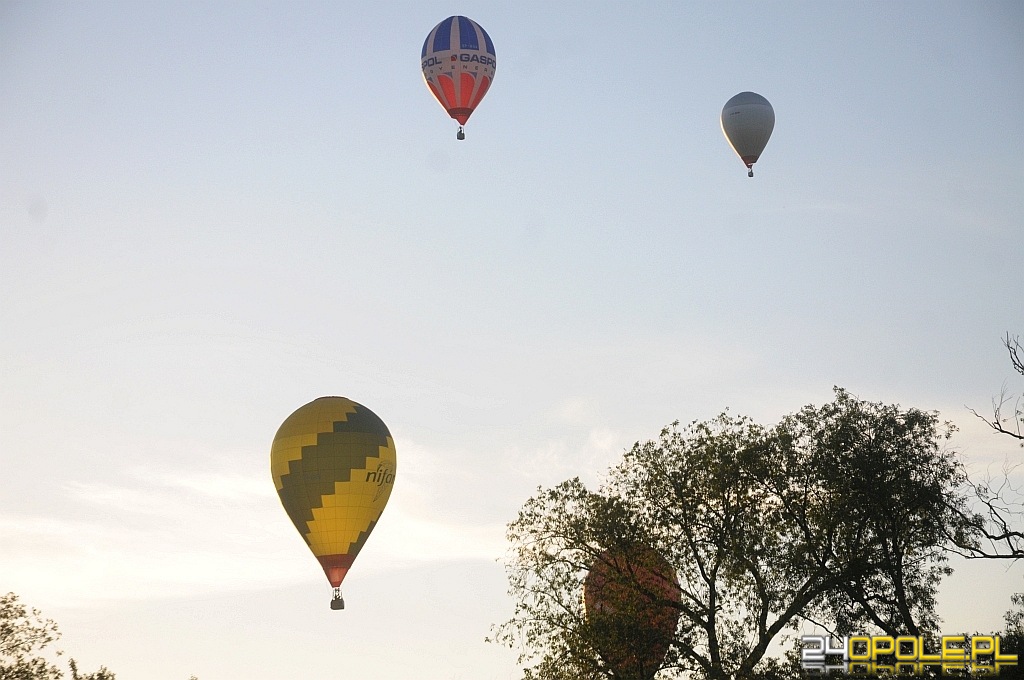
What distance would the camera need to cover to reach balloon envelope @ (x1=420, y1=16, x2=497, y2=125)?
88.0 m

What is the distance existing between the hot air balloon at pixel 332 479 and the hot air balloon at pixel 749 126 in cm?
2247

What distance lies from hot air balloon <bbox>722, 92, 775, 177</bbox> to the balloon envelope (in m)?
12.1

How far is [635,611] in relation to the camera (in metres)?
67.4

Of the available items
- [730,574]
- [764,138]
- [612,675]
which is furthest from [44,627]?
[764,138]

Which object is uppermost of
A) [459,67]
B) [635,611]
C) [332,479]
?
[459,67]

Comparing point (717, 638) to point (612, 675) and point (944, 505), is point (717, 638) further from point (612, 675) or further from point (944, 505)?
point (944, 505)

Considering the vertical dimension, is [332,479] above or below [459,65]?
below

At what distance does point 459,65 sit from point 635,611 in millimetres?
31069

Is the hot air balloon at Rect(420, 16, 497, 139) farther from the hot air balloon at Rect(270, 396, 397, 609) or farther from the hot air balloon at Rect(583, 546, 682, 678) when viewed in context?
the hot air balloon at Rect(583, 546, 682, 678)

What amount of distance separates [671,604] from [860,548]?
6807 mm

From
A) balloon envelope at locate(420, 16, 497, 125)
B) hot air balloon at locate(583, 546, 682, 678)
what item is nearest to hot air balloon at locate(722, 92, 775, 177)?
balloon envelope at locate(420, 16, 497, 125)

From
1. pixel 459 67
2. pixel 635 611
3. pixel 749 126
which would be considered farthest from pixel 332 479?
pixel 749 126

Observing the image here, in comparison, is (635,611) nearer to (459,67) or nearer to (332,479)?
(332,479)

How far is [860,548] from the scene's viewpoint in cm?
6625
